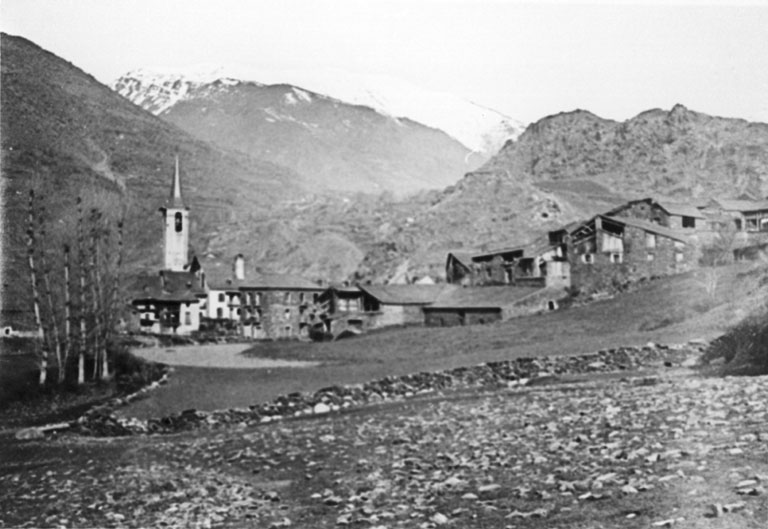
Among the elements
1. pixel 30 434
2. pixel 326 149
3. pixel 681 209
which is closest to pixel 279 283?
pixel 681 209

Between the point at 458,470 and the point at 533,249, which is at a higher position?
the point at 533,249

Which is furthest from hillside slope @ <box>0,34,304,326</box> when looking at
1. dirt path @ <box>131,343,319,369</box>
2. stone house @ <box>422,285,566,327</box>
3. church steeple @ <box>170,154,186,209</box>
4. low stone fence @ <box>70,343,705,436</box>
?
church steeple @ <box>170,154,186,209</box>

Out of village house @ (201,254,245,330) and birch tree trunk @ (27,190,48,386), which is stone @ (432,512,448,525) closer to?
birch tree trunk @ (27,190,48,386)

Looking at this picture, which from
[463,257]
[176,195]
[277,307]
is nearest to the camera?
[463,257]

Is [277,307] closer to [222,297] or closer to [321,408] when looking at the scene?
[222,297]

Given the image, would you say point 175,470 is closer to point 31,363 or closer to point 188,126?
point 31,363

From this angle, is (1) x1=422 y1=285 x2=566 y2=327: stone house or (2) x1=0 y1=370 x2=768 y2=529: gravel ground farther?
(1) x1=422 y1=285 x2=566 y2=327: stone house

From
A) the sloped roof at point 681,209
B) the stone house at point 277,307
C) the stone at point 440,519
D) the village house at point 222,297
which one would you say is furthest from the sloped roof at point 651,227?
the village house at point 222,297
